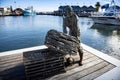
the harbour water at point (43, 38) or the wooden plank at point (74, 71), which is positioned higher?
the wooden plank at point (74, 71)

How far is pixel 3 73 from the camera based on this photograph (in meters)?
2.91

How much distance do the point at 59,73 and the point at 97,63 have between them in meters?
1.24

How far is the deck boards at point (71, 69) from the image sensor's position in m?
2.78

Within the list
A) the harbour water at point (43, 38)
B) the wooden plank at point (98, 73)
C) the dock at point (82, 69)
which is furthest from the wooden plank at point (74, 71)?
the harbour water at point (43, 38)

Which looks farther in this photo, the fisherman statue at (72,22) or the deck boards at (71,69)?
the fisherman statue at (72,22)

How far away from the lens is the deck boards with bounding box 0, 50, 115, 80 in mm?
2775

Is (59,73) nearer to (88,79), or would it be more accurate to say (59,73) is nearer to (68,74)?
(68,74)

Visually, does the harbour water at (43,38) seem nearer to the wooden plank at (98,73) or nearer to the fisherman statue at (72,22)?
the wooden plank at (98,73)

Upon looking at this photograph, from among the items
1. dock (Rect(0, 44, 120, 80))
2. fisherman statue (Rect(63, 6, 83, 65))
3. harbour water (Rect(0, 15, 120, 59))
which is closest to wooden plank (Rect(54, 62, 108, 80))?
dock (Rect(0, 44, 120, 80))

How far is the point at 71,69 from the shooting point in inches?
123

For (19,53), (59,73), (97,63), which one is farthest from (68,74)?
(19,53)

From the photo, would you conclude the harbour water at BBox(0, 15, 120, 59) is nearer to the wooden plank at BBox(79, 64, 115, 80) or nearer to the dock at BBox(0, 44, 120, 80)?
the dock at BBox(0, 44, 120, 80)

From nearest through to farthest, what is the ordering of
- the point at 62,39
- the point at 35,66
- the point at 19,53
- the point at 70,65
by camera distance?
the point at 35,66
the point at 62,39
the point at 70,65
the point at 19,53

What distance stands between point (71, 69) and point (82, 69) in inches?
11.2
